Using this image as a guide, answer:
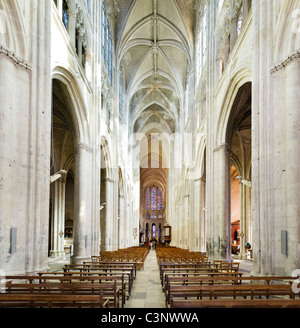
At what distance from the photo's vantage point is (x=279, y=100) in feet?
33.2

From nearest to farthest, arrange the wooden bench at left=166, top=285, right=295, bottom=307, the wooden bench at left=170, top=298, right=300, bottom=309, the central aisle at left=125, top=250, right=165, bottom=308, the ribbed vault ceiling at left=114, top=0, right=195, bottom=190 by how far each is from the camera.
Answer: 1. the wooden bench at left=170, top=298, right=300, bottom=309
2. the wooden bench at left=166, top=285, right=295, bottom=307
3. the central aisle at left=125, top=250, right=165, bottom=308
4. the ribbed vault ceiling at left=114, top=0, right=195, bottom=190

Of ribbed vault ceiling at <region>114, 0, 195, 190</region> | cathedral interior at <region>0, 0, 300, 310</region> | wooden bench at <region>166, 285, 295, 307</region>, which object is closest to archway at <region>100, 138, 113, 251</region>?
cathedral interior at <region>0, 0, 300, 310</region>

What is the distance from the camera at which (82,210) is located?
1709 cm

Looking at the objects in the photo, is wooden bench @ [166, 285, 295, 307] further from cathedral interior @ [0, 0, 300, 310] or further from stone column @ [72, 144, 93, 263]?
stone column @ [72, 144, 93, 263]

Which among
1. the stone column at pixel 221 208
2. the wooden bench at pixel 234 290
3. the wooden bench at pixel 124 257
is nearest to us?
the wooden bench at pixel 234 290

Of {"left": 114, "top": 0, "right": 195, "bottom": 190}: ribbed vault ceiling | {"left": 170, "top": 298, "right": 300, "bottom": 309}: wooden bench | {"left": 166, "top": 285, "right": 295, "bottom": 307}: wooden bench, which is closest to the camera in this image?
{"left": 170, "top": 298, "right": 300, "bottom": 309}: wooden bench

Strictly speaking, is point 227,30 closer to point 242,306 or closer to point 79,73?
point 79,73

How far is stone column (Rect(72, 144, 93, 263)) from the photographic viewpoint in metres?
16.7

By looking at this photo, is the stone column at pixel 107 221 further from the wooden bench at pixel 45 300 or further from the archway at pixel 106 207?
the wooden bench at pixel 45 300

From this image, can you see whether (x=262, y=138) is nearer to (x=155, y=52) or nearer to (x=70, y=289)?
(x=70, y=289)

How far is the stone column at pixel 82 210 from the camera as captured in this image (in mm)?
16656

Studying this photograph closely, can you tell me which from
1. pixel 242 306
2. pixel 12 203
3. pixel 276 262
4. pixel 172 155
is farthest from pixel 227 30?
pixel 172 155

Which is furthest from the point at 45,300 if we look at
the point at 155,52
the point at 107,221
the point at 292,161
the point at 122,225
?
the point at 155,52

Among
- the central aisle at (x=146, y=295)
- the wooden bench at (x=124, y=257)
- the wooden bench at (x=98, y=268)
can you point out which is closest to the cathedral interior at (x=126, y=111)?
the wooden bench at (x=124, y=257)
